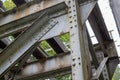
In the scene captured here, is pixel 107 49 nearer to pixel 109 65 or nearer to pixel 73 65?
pixel 109 65

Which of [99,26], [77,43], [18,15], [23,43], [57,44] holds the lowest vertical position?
[77,43]

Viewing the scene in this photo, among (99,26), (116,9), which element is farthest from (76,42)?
(99,26)

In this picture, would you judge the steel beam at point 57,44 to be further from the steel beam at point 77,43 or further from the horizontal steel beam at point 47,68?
the steel beam at point 77,43

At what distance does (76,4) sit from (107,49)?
9.64 feet

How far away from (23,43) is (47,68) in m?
2.49

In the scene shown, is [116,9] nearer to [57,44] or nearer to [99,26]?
[99,26]

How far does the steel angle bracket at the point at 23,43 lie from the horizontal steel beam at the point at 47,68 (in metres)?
2.19

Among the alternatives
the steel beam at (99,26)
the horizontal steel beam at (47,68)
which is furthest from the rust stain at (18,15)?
the horizontal steel beam at (47,68)

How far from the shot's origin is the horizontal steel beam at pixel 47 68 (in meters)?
6.59

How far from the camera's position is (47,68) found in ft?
22.2

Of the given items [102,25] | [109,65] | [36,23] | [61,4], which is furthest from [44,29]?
[109,65]

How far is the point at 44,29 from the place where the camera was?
451cm

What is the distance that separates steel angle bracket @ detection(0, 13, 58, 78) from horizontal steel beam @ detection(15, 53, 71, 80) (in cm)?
219

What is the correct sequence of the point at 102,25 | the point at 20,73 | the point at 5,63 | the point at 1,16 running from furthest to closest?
the point at 20,73 < the point at 102,25 < the point at 1,16 < the point at 5,63
